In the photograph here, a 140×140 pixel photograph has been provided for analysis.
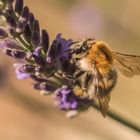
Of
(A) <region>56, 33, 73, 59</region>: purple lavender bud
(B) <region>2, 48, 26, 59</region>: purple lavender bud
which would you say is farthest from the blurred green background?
(B) <region>2, 48, 26, 59</region>: purple lavender bud

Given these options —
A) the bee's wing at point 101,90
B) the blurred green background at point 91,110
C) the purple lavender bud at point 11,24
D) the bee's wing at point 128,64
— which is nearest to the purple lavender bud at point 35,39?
the purple lavender bud at point 11,24

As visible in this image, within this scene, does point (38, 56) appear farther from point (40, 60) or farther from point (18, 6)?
point (18, 6)

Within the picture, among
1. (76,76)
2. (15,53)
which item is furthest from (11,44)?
(76,76)

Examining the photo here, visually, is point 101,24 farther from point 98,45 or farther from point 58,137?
point 98,45

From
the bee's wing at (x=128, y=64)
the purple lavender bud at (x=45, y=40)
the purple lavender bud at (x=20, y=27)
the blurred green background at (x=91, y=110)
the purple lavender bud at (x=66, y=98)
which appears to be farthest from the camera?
the blurred green background at (x=91, y=110)

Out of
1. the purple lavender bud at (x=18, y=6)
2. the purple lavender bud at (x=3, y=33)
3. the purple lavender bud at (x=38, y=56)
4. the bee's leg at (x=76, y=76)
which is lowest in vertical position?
the purple lavender bud at (x=38, y=56)

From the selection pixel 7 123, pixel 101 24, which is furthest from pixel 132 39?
pixel 7 123

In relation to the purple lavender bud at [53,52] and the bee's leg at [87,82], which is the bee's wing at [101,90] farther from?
the purple lavender bud at [53,52]
